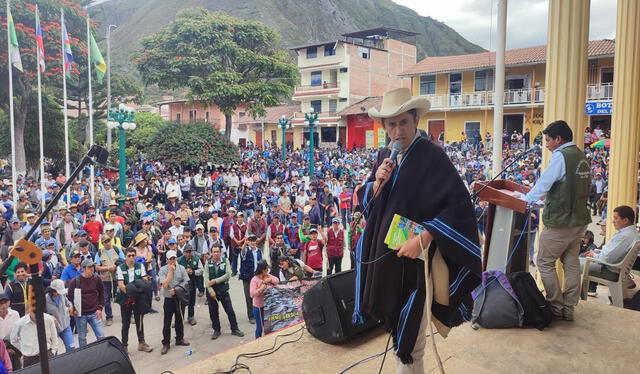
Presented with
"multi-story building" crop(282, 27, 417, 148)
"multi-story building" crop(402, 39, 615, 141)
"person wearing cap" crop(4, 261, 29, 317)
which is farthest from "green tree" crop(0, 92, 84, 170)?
"multi-story building" crop(282, 27, 417, 148)

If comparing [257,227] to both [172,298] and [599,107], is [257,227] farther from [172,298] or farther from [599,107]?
[599,107]

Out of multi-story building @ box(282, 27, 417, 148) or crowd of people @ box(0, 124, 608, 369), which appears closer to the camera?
crowd of people @ box(0, 124, 608, 369)

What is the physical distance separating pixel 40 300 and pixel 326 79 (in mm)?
37356

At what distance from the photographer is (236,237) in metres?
10.2

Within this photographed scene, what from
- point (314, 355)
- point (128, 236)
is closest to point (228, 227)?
point (128, 236)

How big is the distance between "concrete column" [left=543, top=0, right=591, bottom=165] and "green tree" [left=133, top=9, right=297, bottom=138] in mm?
26146

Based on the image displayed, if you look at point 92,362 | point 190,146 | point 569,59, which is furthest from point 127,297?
point 190,146

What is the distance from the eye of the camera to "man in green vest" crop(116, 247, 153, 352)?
690 cm

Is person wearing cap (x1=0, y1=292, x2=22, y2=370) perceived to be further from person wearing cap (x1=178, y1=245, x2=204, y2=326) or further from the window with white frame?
the window with white frame

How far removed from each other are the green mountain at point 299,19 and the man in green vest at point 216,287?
7883 cm

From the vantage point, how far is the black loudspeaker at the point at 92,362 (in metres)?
2.41

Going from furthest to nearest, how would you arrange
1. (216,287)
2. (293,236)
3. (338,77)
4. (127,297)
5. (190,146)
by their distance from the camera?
(338,77), (190,146), (293,236), (216,287), (127,297)

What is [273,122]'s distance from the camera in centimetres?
4112

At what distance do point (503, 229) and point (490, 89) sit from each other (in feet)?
89.2
